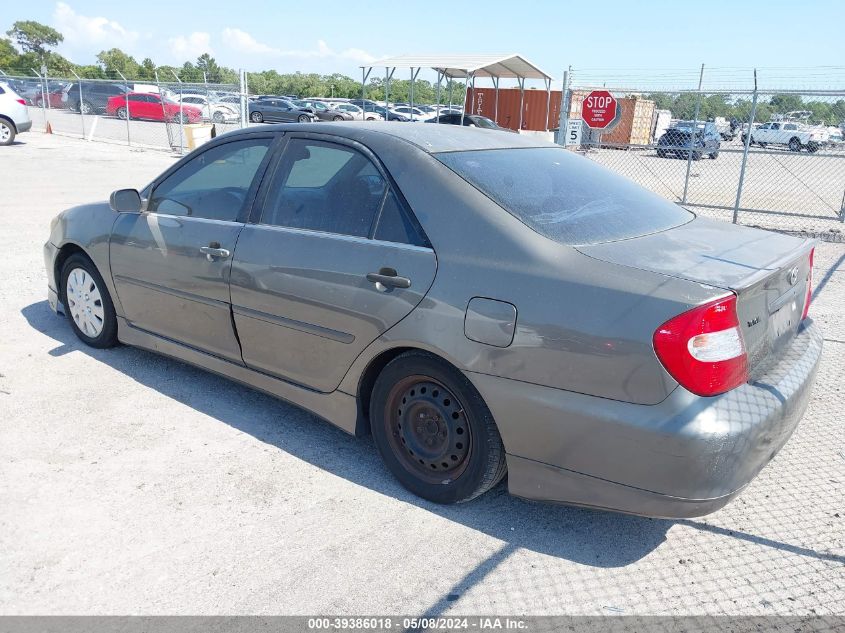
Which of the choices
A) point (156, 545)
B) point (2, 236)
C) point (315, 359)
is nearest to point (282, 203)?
point (315, 359)

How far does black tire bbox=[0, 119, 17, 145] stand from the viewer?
61.9 ft

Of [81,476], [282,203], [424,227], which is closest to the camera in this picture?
[424,227]

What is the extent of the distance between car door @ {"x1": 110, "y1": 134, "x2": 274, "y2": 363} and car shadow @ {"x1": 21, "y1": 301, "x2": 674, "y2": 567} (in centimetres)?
36

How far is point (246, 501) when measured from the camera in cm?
317

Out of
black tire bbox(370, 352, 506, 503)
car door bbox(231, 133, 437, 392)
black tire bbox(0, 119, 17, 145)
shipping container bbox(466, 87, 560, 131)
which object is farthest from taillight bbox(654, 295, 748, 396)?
shipping container bbox(466, 87, 560, 131)

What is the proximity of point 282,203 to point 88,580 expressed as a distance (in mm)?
1971

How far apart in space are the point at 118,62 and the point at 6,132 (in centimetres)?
5479

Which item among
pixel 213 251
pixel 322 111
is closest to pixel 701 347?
pixel 213 251

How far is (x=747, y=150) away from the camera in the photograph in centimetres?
1040

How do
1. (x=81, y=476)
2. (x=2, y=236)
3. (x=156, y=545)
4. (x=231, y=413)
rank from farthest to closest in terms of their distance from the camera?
(x=2, y=236) → (x=231, y=413) → (x=81, y=476) → (x=156, y=545)

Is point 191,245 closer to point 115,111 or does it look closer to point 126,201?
point 126,201

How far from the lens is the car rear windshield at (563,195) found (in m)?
3.02

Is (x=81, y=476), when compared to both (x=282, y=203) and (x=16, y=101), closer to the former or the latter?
(x=282, y=203)

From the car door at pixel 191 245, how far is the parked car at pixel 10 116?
17662 mm
